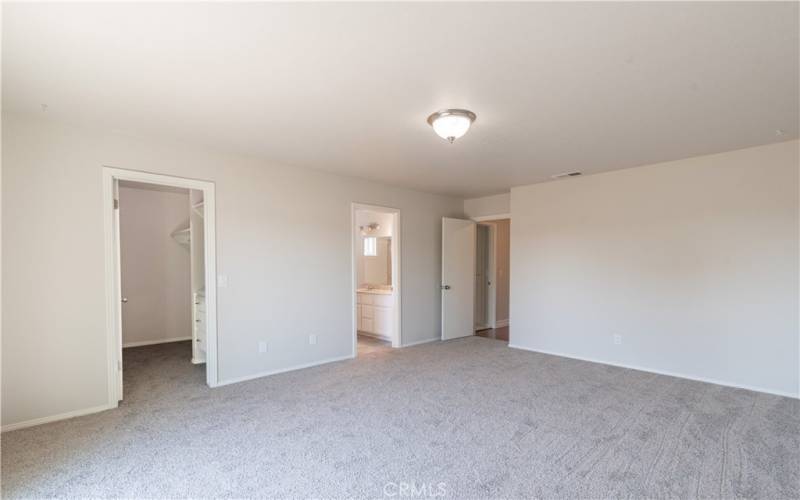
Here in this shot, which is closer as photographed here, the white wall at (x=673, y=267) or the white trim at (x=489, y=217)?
the white wall at (x=673, y=267)

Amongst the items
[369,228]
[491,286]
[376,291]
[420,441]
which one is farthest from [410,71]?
[491,286]

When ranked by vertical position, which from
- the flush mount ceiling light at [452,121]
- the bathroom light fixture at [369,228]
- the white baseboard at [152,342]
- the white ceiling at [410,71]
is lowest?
the white baseboard at [152,342]

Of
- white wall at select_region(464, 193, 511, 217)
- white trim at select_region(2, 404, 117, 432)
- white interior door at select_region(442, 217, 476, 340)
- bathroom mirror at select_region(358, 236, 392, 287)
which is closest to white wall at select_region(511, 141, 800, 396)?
white wall at select_region(464, 193, 511, 217)

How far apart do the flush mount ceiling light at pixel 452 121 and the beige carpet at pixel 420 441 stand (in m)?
2.23

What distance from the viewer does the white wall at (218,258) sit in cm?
291

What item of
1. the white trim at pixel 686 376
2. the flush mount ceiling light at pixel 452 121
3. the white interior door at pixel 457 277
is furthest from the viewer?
the white interior door at pixel 457 277

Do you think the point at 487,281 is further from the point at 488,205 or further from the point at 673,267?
the point at 673,267

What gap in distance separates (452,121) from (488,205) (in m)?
3.79

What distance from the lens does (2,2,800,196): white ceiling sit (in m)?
A: 1.74

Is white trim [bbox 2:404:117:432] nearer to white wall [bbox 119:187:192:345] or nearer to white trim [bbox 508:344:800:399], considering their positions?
white wall [bbox 119:187:192:345]

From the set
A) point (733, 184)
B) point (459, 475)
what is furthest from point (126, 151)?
point (733, 184)

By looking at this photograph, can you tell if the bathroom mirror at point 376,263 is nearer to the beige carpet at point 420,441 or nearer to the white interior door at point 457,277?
the white interior door at point 457,277

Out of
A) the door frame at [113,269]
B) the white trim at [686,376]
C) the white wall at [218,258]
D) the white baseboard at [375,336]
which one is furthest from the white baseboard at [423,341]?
the door frame at [113,269]

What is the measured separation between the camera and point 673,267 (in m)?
4.23
